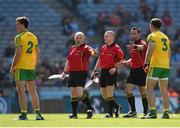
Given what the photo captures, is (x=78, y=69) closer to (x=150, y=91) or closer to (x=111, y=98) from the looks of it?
(x=111, y=98)

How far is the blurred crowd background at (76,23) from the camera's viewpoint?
32.1 metres

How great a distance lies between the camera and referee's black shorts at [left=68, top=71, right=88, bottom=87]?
18469mm

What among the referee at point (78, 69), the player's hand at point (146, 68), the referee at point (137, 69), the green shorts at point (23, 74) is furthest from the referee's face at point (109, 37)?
the green shorts at point (23, 74)

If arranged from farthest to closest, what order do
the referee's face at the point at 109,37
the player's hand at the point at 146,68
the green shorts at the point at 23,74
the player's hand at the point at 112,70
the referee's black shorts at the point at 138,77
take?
1. the referee's black shorts at the point at 138,77
2. the referee's face at the point at 109,37
3. the player's hand at the point at 112,70
4. the player's hand at the point at 146,68
5. the green shorts at the point at 23,74

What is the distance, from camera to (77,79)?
1852 cm

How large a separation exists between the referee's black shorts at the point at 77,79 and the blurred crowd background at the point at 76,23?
1141 cm

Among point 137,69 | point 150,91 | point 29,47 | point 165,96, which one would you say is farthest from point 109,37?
point 29,47

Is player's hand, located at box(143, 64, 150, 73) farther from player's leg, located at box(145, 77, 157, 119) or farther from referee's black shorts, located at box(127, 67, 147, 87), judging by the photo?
Result: referee's black shorts, located at box(127, 67, 147, 87)

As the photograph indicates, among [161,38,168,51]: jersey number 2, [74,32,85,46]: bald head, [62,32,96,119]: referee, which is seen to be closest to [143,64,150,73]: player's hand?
A: [161,38,168,51]: jersey number 2

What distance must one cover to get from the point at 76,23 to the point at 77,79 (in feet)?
53.0

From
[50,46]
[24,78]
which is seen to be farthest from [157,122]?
[50,46]

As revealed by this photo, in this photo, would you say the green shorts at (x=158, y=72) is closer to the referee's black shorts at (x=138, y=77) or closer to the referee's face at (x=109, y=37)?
the referee's black shorts at (x=138, y=77)

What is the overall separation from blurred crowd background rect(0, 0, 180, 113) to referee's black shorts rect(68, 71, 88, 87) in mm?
11414

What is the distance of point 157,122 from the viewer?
1591 centimetres
